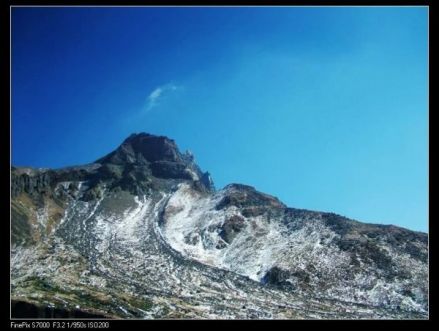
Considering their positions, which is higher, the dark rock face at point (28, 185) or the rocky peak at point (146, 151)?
the rocky peak at point (146, 151)

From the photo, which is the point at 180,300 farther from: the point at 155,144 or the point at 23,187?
the point at 155,144

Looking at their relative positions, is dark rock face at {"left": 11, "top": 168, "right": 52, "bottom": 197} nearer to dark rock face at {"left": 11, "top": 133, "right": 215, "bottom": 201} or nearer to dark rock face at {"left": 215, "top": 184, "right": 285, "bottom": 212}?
dark rock face at {"left": 11, "top": 133, "right": 215, "bottom": 201}

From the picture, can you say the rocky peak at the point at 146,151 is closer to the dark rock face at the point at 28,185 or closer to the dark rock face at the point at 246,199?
the dark rock face at the point at 246,199

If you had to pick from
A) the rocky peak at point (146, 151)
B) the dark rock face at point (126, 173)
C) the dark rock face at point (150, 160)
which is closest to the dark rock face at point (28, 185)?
the dark rock face at point (126, 173)

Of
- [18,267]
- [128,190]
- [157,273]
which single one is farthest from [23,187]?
[157,273]

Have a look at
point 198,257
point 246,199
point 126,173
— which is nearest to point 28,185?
point 126,173

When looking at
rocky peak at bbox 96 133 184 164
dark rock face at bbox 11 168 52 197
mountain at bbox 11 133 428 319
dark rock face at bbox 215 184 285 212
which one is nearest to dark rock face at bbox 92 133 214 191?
rocky peak at bbox 96 133 184 164

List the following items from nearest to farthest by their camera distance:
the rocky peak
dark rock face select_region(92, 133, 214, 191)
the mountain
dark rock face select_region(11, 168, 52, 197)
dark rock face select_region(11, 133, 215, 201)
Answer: the mountain, dark rock face select_region(11, 168, 52, 197), dark rock face select_region(11, 133, 215, 201), dark rock face select_region(92, 133, 214, 191), the rocky peak

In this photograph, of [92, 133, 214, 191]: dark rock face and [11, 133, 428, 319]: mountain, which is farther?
[92, 133, 214, 191]: dark rock face
